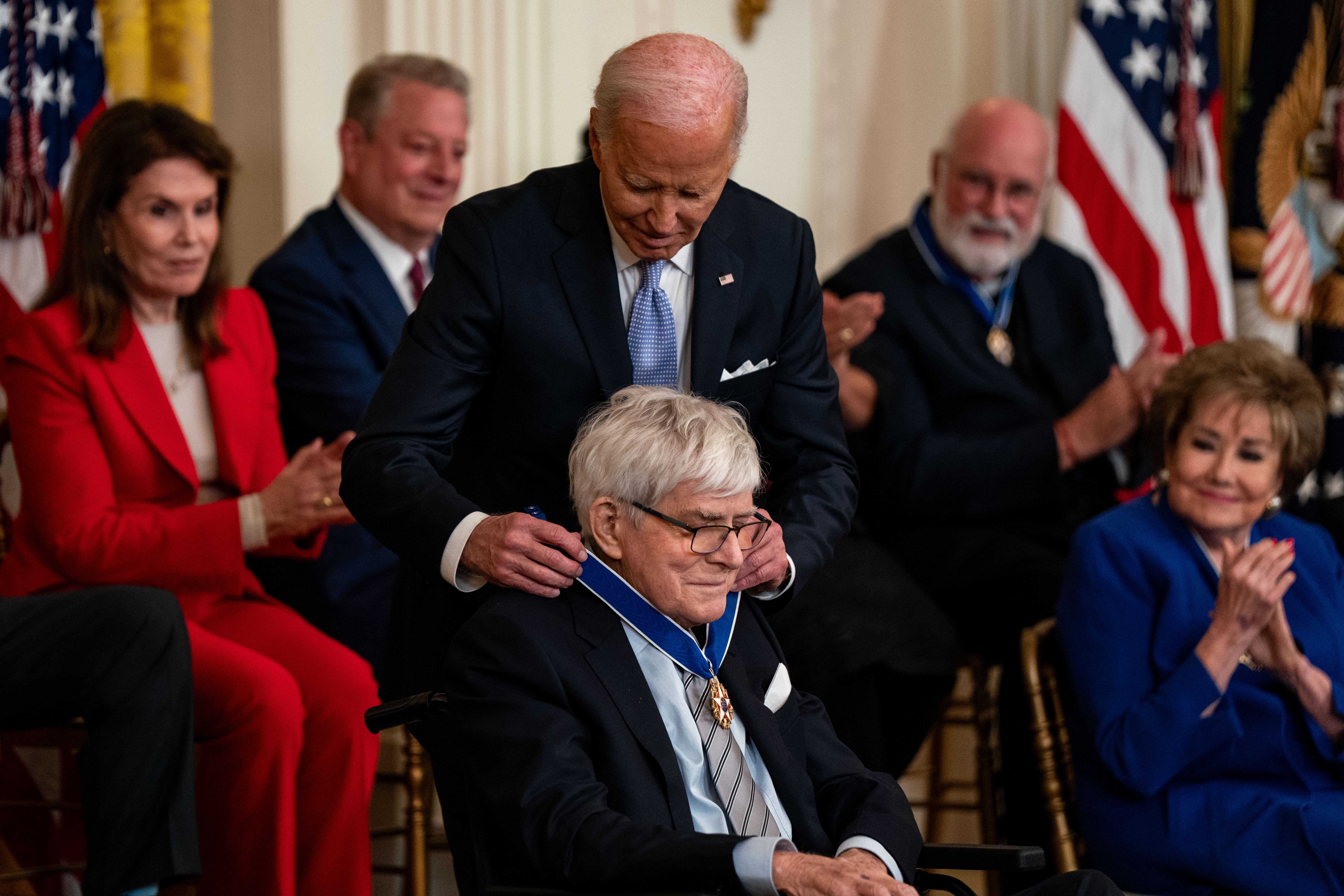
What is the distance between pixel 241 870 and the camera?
3023 mm

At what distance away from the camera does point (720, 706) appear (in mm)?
2217

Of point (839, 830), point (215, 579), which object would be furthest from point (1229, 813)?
point (215, 579)

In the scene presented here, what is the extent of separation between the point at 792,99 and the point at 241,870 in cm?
321

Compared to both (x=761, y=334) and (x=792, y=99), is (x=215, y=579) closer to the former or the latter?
(x=761, y=334)

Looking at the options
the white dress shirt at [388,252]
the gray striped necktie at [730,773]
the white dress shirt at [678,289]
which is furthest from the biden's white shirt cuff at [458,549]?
the white dress shirt at [388,252]

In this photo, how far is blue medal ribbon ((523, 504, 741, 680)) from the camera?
220cm

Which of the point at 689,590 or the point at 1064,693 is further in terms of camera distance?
the point at 1064,693

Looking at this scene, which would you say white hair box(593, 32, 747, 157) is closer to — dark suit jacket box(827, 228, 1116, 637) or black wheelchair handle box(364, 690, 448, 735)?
black wheelchair handle box(364, 690, 448, 735)

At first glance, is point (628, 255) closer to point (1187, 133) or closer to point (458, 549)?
point (458, 549)

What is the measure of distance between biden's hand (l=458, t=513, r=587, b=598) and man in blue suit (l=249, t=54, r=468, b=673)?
157 cm

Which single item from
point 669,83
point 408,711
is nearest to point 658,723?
point 408,711

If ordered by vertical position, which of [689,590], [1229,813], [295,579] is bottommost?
[1229,813]

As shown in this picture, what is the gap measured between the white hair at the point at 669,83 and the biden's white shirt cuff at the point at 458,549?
62 centimetres

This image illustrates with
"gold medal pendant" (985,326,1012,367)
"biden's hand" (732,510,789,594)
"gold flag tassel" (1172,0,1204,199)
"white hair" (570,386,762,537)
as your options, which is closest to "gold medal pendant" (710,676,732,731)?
"biden's hand" (732,510,789,594)
